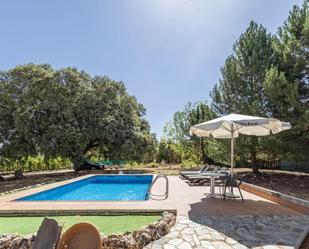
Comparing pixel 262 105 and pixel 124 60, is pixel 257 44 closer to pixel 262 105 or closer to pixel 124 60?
pixel 262 105

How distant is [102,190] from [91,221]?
25.3ft

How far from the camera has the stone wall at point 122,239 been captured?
191 inches

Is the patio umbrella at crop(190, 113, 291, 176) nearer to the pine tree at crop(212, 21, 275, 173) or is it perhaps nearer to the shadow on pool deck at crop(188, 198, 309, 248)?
the shadow on pool deck at crop(188, 198, 309, 248)

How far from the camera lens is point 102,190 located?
13703mm

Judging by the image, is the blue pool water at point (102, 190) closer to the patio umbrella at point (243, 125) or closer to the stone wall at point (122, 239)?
the patio umbrella at point (243, 125)

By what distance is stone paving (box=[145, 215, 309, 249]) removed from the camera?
467cm

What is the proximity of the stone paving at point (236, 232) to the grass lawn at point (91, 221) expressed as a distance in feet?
3.01

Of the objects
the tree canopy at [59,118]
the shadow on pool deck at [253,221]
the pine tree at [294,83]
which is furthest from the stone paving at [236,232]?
the tree canopy at [59,118]

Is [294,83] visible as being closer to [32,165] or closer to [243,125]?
[243,125]

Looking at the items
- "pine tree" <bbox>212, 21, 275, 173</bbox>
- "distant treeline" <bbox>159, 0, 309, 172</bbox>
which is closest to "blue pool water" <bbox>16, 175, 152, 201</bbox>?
"distant treeline" <bbox>159, 0, 309, 172</bbox>

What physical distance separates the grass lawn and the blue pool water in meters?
2.62

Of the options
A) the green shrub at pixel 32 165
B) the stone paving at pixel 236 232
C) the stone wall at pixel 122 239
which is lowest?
the stone wall at pixel 122 239

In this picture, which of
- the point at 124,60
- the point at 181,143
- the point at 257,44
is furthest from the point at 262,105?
the point at 181,143

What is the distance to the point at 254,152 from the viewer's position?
54.7 feet
